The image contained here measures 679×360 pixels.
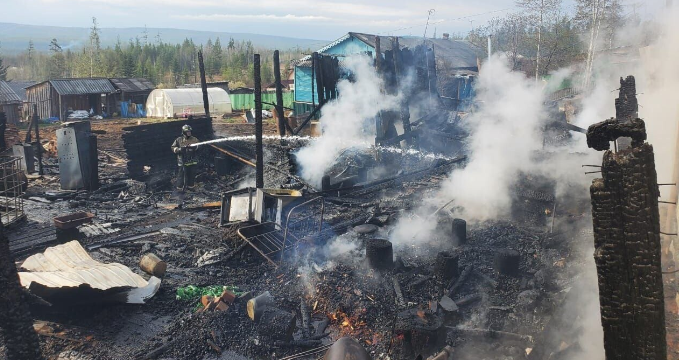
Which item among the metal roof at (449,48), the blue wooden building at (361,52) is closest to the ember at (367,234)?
the blue wooden building at (361,52)

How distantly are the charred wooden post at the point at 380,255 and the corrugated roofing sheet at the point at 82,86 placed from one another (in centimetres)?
3712

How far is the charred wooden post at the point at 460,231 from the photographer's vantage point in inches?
398

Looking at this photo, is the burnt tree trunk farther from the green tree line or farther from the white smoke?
the green tree line

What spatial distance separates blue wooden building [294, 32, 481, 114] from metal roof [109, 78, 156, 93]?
17.0 m

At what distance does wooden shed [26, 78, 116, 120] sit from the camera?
1454 inches

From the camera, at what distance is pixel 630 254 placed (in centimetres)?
356

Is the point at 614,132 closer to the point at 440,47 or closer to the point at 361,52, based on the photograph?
the point at 361,52

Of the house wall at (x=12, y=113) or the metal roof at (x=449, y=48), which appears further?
the metal roof at (x=449, y=48)

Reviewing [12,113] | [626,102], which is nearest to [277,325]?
[626,102]

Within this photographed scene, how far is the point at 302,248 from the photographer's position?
10.2 meters

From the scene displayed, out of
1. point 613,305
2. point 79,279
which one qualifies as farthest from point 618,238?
point 79,279

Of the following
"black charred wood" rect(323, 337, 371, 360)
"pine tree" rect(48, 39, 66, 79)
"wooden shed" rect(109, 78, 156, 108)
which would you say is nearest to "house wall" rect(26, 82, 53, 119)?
"wooden shed" rect(109, 78, 156, 108)

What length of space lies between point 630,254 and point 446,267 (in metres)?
5.11

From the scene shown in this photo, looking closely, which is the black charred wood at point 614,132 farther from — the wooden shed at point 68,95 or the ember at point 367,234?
the wooden shed at point 68,95
